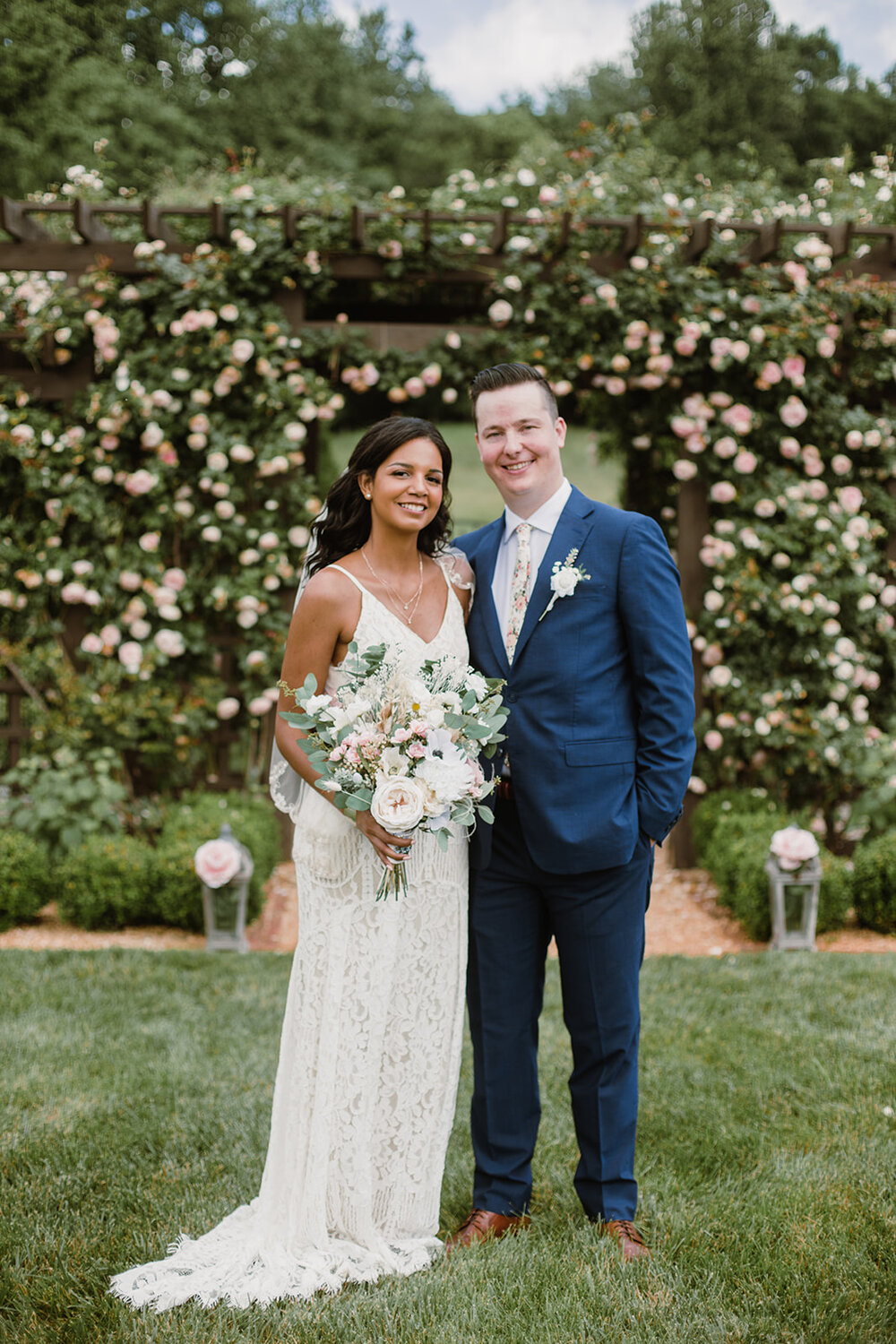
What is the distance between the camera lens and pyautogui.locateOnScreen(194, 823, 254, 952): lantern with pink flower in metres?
4.28

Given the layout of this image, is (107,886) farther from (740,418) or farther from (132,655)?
(740,418)

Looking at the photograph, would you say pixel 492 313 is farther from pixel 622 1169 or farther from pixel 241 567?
pixel 622 1169

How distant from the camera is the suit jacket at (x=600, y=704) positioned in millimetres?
2143

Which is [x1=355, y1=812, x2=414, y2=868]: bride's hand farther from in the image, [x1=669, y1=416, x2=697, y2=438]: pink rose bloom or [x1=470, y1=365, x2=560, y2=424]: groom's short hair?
[x1=669, y1=416, x2=697, y2=438]: pink rose bloom

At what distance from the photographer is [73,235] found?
6.05 meters

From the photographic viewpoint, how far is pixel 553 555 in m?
2.23

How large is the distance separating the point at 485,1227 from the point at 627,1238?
12.5 inches

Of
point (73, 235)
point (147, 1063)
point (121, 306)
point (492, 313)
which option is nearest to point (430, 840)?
point (147, 1063)

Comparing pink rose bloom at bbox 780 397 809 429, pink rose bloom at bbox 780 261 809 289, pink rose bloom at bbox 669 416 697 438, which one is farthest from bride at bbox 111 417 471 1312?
pink rose bloom at bbox 780 261 809 289

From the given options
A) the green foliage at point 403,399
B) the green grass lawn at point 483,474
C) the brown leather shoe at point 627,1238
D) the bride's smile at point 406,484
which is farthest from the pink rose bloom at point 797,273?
the brown leather shoe at point 627,1238

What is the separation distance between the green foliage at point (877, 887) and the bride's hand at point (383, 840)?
11.1ft

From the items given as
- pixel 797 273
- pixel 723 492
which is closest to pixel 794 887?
pixel 723 492

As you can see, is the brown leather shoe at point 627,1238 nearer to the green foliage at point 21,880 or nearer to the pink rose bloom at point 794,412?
the green foliage at point 21,880

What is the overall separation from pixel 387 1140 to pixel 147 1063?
1.25 m
